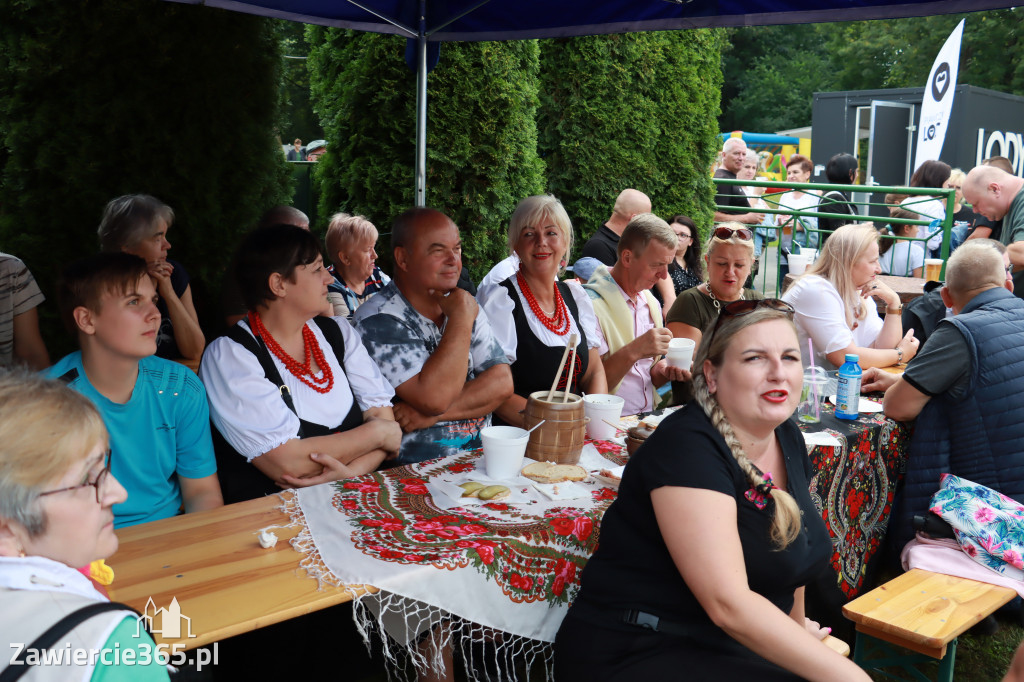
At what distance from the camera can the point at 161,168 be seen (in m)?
5.42

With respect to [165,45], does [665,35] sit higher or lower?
higher

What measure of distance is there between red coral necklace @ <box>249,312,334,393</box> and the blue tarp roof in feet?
6.82

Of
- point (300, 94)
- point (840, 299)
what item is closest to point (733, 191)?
point (840, 299)

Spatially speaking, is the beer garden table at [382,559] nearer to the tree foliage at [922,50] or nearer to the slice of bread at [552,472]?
the slice of bread at [552,472]

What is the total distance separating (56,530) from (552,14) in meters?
4.38

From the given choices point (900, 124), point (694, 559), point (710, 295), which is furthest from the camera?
point (900, 124)

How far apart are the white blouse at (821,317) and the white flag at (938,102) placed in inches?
273

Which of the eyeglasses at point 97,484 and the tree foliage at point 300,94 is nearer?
the eyeglasses at point 97,484

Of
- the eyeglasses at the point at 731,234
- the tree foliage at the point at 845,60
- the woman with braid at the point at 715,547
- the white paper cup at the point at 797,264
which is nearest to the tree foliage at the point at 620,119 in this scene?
the white paper cup at the point at 797,264

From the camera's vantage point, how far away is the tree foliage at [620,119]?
7719mm

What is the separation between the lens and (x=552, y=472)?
2461mm

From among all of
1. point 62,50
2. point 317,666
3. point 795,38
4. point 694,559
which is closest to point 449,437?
point 317,666

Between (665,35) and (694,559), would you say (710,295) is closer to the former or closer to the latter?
(694,559)

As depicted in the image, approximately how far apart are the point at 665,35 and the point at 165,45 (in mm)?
4886
